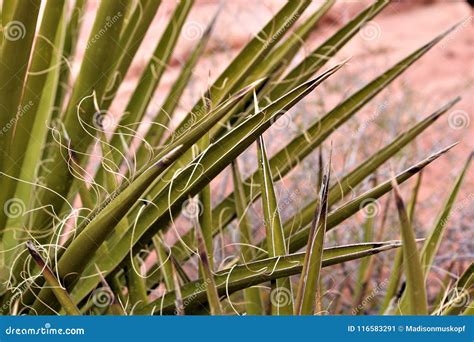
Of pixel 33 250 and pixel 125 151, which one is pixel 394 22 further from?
pixel 33 250

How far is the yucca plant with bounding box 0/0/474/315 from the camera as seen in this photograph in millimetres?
913

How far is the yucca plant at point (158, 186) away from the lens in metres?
0.91

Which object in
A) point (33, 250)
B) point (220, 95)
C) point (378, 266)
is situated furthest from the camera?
point (378, 266)

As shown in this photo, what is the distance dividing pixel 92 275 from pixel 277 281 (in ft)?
0.95

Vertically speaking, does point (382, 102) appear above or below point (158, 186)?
above

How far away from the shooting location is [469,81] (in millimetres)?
4344

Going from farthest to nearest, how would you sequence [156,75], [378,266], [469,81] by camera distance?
1. [469,81]
2. [378,266]
3. [156,75]

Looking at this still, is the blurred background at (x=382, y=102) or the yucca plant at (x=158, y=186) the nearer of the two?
the yucca plant at (x=158, y=186)

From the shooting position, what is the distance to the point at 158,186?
1.16 metres

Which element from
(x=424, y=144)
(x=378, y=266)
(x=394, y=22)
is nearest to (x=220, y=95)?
(x=378, y=266)

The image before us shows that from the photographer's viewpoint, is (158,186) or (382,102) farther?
(382,102)

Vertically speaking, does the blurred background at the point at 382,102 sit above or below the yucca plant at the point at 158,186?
above

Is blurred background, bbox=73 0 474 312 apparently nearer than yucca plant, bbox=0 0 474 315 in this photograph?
No

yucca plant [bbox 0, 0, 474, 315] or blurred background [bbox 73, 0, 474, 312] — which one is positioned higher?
blurred background [bbox 73, 0, 474, 312]
